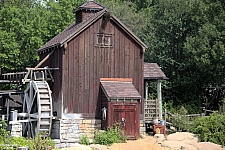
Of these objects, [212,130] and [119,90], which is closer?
[212,130]

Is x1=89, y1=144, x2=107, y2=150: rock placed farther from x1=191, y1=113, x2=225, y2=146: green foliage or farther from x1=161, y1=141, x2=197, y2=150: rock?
x1=191, y1=113, x2=225, y2=146: green foliage

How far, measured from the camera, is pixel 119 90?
22.3 meters

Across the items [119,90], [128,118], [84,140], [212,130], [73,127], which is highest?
[119,90]

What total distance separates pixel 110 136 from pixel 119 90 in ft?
8.87

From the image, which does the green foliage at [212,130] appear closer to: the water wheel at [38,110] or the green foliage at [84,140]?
the green foliage at [84,140]

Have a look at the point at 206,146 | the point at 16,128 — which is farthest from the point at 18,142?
the point at 206,146

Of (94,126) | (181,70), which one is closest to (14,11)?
(181,70)

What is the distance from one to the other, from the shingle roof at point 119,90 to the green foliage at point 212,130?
3.26 metres

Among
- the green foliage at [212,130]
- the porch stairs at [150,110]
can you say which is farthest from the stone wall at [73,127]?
the green foliage at [212,130]

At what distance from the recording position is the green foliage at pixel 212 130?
21125 millimetres

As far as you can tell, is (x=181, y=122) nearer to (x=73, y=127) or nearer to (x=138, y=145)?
(x=138, y=145)

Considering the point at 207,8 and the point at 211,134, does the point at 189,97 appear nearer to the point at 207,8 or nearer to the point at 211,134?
the point at 207,8

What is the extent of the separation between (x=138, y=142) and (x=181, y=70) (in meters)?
13.7

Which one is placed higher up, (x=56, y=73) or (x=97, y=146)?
(x=56, y=73)
